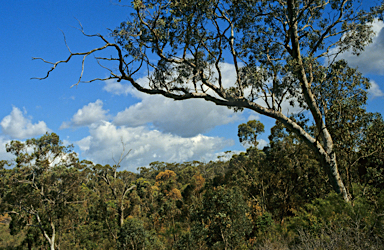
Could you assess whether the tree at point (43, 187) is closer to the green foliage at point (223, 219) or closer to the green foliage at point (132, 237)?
the green foliage at point (132, 237)

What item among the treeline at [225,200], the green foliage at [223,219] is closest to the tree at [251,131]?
the treeline at [225,200]

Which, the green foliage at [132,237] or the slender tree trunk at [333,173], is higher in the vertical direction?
the slender tree trunk at [333,173]

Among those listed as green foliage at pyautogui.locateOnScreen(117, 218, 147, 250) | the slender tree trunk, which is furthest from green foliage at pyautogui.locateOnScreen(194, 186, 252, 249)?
the slender tree trunk

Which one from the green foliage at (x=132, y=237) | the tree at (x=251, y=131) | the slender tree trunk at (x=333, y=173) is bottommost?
the green foliage at (x=132, y=237)

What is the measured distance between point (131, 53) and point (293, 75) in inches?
189

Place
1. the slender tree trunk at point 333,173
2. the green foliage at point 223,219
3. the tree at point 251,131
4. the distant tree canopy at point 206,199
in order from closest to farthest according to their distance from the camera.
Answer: the slender tree trunk at point 333,173 < the distant tree canopy at point 206,199 < the green foliage at point 223,219 < the tree at point 251,131

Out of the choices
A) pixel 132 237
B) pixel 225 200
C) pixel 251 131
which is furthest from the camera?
pixel 251 131

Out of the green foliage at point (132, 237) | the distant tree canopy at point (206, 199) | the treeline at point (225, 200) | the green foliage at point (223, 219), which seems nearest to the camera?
the treeline at point (225, 200)

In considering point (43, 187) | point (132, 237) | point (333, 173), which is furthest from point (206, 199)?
point (43, 187)

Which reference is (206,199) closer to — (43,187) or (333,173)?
(333,173)

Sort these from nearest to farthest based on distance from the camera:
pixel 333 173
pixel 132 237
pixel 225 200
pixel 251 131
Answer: pixel 333 173 → pixel 225 200 → pixel 132 237 → pixel 251 131

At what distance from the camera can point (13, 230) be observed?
1988 centimetres

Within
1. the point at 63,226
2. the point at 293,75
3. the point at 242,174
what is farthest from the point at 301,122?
the point at 63,226

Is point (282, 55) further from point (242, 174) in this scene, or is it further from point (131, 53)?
point (242, 174)
